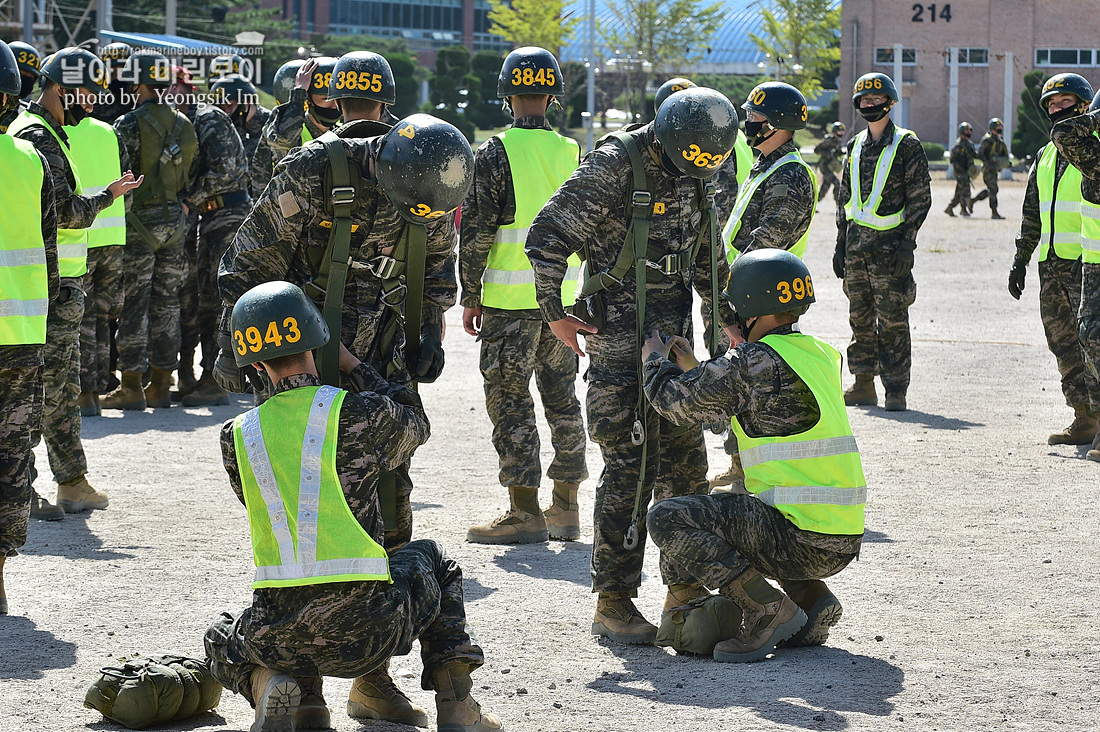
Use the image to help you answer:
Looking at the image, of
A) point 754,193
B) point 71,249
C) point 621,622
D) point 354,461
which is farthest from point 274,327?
point 754,193

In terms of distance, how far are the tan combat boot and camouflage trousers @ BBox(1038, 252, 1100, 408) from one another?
4713mm

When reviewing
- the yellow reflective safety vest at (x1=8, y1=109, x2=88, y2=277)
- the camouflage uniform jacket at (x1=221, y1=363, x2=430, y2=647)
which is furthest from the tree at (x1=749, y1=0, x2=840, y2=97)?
the camouflage uniform jacket at (x1=221, y1=363, x2=430, y2=647)

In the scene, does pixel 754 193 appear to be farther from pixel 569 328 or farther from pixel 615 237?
pixel 569 328

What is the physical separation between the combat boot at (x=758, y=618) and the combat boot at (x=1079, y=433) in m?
5.27

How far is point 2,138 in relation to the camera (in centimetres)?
621

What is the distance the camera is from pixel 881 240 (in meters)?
11.5

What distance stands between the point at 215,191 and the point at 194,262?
0.97 metres

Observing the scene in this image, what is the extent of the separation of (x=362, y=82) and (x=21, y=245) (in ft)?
6.18

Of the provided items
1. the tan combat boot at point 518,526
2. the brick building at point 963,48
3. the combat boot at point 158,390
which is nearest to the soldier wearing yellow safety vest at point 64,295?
the tan combat boot at point 518,526

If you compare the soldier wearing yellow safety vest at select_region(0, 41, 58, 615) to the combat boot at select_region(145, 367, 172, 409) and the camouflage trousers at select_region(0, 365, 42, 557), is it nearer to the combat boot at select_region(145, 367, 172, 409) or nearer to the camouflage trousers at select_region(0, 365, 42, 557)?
the camouflage trousers at select_region(0, 365, 42, 557)

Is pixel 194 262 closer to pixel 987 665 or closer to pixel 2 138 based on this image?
pixel 2 138

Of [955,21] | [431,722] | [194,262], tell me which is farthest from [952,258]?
[955,21]

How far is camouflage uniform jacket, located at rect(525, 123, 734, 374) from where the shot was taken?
5895 mm

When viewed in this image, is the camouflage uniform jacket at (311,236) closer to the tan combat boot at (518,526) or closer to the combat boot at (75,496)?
the tan combat boot at (518,526)
